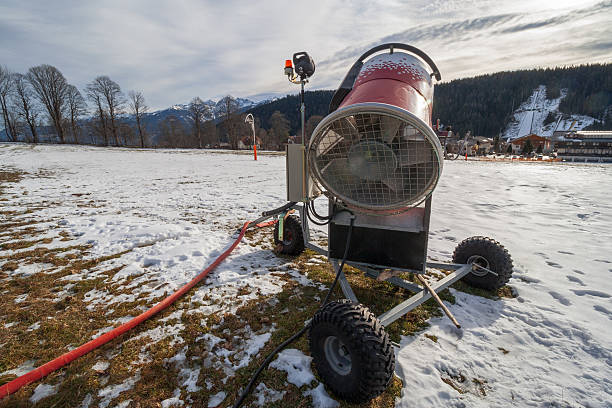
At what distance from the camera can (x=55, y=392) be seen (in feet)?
6.06

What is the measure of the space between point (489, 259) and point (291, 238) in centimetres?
266

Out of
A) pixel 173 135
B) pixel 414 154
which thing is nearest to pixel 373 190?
pixel 414 154

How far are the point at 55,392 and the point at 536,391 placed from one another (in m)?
3.52

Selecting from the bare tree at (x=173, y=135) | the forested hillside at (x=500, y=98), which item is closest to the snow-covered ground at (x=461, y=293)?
the bare tree at (x=173, y=135)

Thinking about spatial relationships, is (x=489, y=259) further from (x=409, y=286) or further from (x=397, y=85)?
(x=397, y=85)

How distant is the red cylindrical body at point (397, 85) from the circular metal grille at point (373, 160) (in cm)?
15

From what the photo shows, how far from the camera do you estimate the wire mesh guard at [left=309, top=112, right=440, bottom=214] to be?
1.95m

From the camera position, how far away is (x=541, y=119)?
13538 cm

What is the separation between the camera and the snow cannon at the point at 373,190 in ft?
5.71

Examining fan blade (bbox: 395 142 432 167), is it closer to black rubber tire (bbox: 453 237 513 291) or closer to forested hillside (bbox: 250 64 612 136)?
black rubber tire (bbox: 453 237 513 291)

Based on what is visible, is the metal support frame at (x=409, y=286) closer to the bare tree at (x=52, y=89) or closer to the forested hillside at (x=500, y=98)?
the bare tree at (x=52, y=89)

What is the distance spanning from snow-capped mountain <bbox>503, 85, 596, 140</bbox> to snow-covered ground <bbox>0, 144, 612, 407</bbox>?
15632cm

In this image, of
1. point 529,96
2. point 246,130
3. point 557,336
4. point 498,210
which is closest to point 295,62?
point 557,336

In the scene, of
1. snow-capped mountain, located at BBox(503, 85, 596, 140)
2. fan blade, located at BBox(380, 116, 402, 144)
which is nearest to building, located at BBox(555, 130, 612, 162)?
snow-capped mountain, located at BBox(503, 85, 596, 140)
